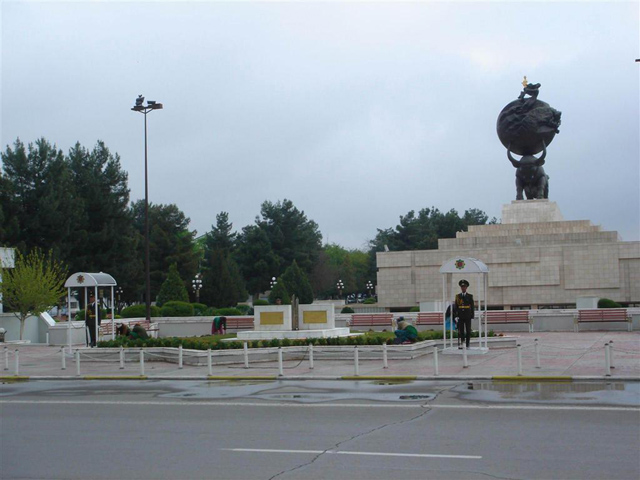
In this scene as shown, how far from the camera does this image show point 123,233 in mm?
59750

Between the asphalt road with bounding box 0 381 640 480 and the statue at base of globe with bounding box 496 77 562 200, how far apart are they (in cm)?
3123

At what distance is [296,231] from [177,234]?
13056 millimetres

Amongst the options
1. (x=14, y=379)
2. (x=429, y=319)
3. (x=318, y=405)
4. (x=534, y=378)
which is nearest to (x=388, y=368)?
(x=534, y=378)

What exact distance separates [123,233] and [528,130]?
32.9 metres

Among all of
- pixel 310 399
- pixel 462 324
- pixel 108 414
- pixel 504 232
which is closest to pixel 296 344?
pixel 462 324

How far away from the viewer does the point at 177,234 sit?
76438mm

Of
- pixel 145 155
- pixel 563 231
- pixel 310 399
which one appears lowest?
pixel 310 399

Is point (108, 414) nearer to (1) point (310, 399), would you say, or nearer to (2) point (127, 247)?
(1) point (310, 399)

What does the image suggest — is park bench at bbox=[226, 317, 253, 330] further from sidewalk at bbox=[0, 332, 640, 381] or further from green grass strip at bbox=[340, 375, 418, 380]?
green grass strip at bbox=[340, 375, 418, 380]

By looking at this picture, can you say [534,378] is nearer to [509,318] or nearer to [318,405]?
[318,405]

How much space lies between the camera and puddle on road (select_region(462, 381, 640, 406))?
12.2m

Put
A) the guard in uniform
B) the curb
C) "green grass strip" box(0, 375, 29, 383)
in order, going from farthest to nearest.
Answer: the guard in uniform, "green grass strip" box(0, 375, 29, 383), the curb

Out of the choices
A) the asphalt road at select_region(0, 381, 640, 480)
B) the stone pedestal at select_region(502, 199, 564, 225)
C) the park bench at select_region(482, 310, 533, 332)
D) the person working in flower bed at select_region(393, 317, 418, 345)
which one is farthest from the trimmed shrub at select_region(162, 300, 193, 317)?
the asphalt road at select_region(0, 381, 640, 480)

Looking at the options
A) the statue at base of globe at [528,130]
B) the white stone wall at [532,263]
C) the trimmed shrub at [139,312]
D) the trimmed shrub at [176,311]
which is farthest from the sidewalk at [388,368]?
the statue at base of globe at [528,130]
